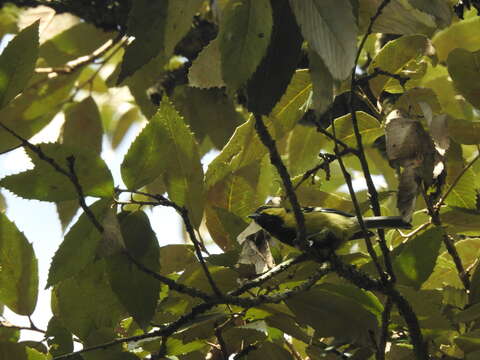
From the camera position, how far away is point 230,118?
95.2 inches

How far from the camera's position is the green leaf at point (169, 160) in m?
1.22

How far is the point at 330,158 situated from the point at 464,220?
35 centimetres

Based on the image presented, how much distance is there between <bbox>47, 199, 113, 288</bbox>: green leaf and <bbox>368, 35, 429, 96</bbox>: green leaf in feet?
2.07

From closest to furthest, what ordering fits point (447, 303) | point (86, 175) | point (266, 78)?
point (266, 78) < point (86, 175) < point (447, 303)

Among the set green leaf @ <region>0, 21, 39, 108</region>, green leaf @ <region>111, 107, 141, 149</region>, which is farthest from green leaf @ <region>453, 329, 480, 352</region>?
green leaf @ <region>111, 107, 141, 149</region>

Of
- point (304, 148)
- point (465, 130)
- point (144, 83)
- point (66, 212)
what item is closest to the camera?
point (465, 130)

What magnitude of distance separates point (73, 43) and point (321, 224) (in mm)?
1382

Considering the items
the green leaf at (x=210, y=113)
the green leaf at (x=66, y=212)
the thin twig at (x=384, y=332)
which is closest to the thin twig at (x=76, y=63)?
the green leaf at (x=210, y=113)

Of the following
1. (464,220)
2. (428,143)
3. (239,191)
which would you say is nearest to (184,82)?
(239,191)

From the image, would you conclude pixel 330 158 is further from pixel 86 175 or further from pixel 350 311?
pixel 86 175

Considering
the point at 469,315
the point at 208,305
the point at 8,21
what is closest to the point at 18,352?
the point at 208,305

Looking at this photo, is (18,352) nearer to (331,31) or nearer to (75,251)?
(75,251)

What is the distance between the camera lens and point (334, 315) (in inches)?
44.4

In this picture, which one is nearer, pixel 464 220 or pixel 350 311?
pixel 350 311
